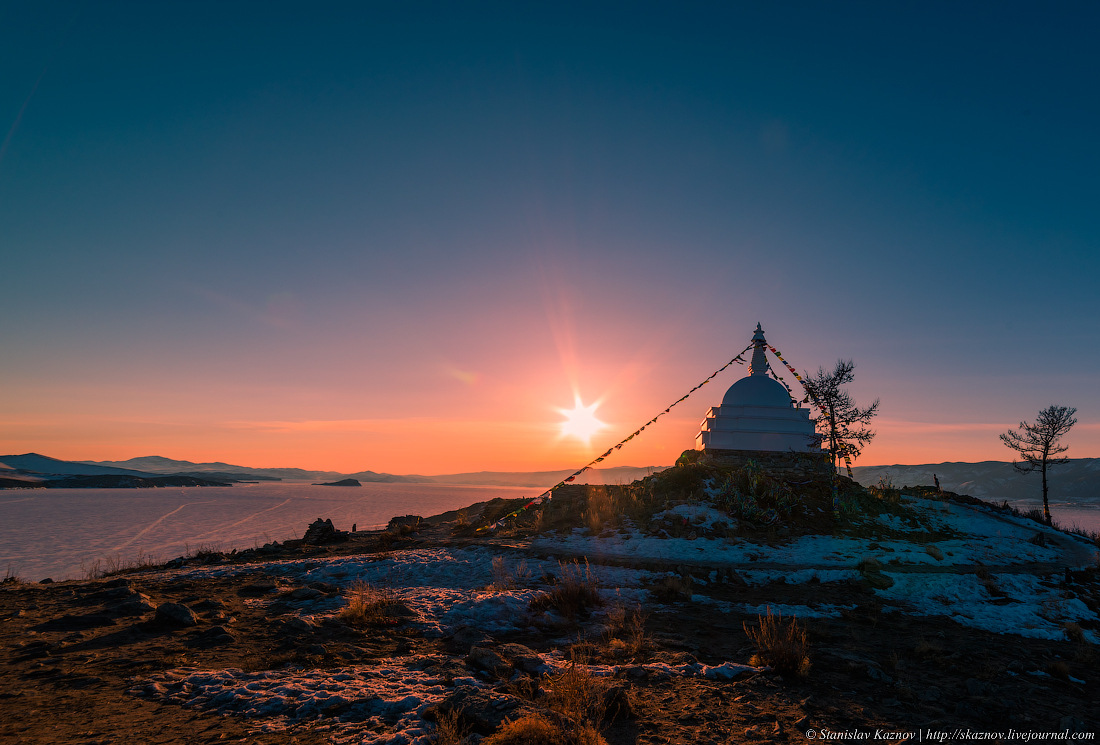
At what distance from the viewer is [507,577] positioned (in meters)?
12.1

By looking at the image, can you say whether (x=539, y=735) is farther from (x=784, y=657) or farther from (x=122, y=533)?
(x=122, y=533)

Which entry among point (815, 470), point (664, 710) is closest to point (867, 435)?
point (815, 470)

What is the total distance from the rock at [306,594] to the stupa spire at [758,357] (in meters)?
21.6

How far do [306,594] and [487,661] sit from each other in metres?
5.76

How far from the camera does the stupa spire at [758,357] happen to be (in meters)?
25.2

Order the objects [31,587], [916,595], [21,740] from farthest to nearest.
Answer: [916,595]
[31,587]
[21,740]

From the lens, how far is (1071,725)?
17.1ft

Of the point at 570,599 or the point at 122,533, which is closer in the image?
the point at 570,599

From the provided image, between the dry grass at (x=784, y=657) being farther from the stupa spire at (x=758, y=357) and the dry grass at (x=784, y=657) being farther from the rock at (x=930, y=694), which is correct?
the stupa spire at (x=758, y=357)

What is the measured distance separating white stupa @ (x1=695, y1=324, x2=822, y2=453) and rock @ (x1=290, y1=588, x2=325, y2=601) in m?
17.4

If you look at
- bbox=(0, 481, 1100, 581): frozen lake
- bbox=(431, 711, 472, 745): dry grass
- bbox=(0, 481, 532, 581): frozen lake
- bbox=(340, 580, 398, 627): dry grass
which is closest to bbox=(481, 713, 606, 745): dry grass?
bbox=(431, 711, 472, 745): dry grass

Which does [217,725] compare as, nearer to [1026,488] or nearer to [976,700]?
[976,700]

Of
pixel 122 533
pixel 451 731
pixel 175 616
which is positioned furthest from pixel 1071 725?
pixel 122 533

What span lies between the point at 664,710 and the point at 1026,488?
20929 centimetres
